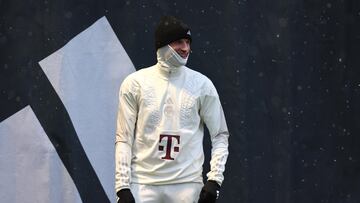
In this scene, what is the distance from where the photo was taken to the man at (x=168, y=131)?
3.52 m

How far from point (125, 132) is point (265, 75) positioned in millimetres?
1460

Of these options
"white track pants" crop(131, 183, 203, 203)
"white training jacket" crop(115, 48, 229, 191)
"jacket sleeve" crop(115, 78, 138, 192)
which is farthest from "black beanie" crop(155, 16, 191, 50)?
"white track pants" crop(131, 183, 203, 203)

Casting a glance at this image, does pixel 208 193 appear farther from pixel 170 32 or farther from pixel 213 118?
pixel 170 32

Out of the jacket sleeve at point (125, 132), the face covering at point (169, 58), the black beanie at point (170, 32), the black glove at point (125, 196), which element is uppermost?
the black beanie at point (170, 32)

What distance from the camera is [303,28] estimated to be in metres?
4.78

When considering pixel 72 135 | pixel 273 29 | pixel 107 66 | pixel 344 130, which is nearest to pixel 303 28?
pixel 273 29

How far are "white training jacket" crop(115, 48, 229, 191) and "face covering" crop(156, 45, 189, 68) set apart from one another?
0.11ft

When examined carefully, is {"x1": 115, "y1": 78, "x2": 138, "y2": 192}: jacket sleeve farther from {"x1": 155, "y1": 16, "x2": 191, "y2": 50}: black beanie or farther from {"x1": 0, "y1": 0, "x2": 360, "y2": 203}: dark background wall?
{"x1": 0, "y1": 0, "x2": 360, "y2": 203}: dark background wall

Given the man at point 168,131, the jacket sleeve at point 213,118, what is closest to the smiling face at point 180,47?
the man at point 168,131

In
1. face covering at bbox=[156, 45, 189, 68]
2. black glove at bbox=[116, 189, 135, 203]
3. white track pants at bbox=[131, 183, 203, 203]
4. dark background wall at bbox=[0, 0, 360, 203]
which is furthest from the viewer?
dark background wall at bbox=[0, 0, 360, 203]

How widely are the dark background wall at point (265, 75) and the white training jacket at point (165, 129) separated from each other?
1049mm

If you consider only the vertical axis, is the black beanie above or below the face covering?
above

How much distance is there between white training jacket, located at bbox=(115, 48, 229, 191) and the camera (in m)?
3.53

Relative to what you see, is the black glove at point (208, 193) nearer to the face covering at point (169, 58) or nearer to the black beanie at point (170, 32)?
the face covering at point (169, 58)
